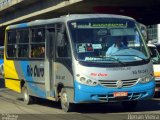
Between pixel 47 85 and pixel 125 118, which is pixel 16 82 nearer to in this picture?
pixel 47 85

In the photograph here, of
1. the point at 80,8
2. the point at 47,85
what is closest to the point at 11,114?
the point at 47,85

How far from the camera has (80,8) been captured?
4025cm

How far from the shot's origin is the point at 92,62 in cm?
1361

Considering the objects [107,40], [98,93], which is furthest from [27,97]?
[98,93]

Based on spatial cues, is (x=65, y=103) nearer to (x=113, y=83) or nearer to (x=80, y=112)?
(x=80, y=112)

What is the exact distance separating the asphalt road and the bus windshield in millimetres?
1427

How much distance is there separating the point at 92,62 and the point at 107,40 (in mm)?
882

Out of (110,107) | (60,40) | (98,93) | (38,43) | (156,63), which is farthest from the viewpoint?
(156,63)

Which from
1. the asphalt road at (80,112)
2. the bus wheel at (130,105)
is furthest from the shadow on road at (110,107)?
the bus wheel at (130,105)

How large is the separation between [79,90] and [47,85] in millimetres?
2283

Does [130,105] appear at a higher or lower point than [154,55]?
lower

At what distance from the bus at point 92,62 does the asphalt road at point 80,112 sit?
0.37m

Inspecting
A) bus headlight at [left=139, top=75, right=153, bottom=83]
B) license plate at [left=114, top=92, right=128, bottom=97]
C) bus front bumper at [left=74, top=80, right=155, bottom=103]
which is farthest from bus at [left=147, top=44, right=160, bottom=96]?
license plate at [left=114, top=92, right=128, bottom=97]

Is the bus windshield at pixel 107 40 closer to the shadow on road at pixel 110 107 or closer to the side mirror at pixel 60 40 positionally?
the side mirror at pixel 60 40
